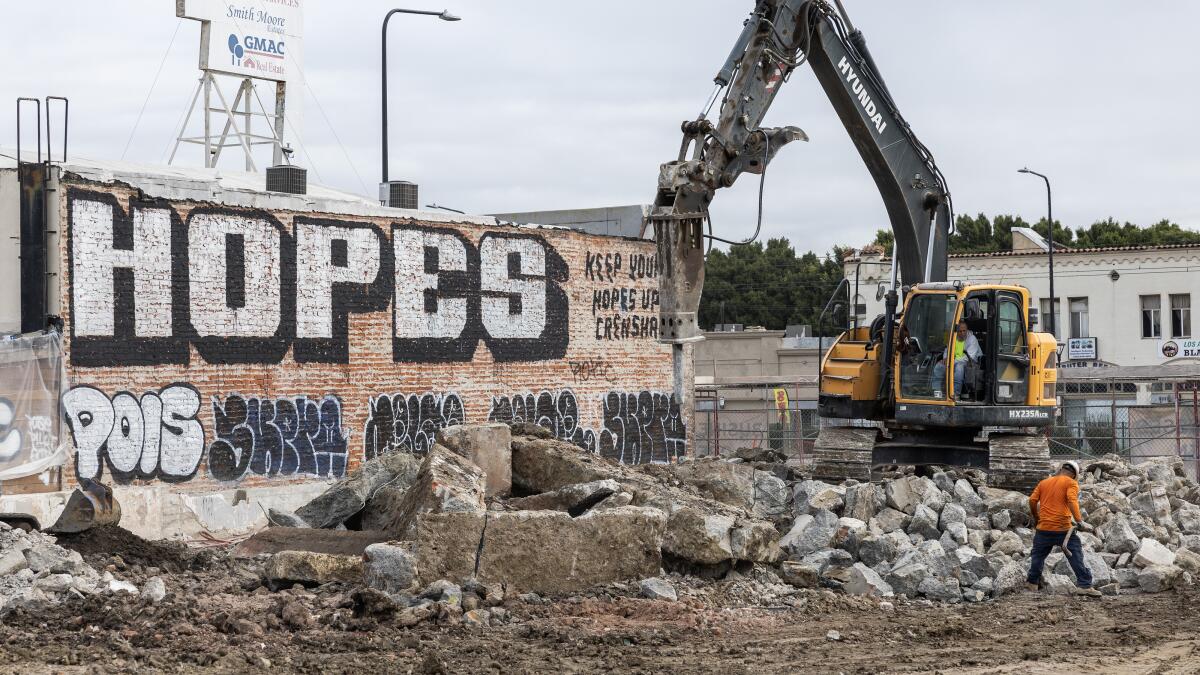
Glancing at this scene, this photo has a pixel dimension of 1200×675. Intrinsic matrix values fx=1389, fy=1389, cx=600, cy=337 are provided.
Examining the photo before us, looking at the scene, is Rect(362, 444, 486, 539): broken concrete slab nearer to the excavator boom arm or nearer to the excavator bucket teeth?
the excavator boom arm

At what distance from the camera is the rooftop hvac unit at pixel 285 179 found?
75.0 feet

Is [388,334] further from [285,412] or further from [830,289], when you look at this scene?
[830,289]

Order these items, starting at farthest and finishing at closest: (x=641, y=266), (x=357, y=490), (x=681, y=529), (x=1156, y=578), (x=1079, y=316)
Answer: (x=1079, y=316), (x=641, y=266), (x=357, y=490), (x=1156, y=578), (x=681, y=529)

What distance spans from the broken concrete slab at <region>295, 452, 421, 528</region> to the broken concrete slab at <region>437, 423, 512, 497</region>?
0.87 meters

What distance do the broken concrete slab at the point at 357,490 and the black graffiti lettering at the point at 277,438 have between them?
2.73m

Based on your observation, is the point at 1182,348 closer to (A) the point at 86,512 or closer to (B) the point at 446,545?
(B) the point at 446,545

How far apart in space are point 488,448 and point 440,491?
2103 millimetres

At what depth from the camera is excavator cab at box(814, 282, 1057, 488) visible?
58.6 ft

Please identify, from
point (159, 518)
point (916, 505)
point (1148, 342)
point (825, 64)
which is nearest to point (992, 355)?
point (916, 505)

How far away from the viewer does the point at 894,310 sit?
60.7ft

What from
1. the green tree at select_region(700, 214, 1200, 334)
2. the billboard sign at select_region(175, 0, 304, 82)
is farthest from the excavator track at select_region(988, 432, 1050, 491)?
the green tree at select_region(700, 214, 1200, 334)

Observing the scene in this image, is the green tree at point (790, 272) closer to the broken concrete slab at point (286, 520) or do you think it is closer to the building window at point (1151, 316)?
the building window at point (1151, 316)

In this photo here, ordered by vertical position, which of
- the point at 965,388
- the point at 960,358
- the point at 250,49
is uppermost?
the point at 250,49

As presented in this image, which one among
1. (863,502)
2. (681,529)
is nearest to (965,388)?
(863,502)
